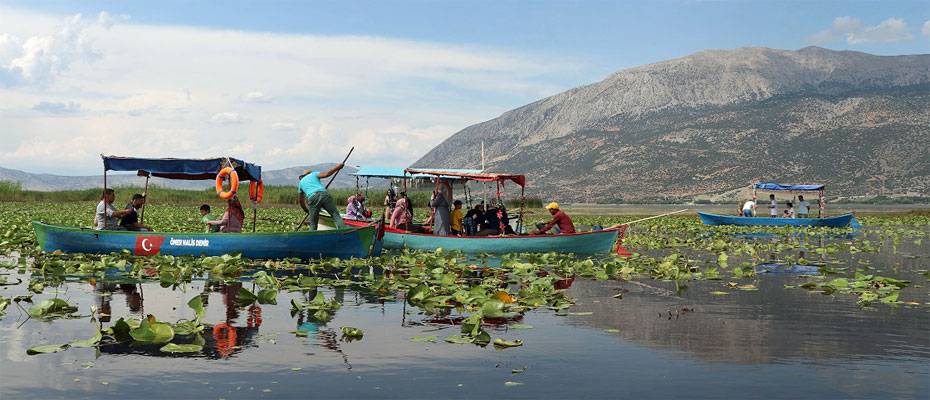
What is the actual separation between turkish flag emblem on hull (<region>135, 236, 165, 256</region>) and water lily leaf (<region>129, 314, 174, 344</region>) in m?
11.2

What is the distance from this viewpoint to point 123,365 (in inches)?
362

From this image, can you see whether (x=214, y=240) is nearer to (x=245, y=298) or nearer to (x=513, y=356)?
(x=245, y=298)

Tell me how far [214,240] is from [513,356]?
12.2 metres

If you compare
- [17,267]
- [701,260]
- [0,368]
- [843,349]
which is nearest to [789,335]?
[843,349]

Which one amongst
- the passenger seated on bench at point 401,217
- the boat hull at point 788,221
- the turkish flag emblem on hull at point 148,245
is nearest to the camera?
the turkish flag emblem on hull at point 148,245

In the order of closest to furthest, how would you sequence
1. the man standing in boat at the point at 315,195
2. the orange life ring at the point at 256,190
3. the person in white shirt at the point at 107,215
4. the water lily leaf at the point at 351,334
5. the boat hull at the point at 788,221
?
1. the water lily leaf at the point at 351,334
2. the man standing in boat at the point at 315,195
3. the person in white shirt at the point at 107,215
4. the orange life ring at the point at 256,190
5. the boat hull at the point at 788,221

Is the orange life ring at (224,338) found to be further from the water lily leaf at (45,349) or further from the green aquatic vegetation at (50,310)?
the green aquatic vegetation at (50,310)

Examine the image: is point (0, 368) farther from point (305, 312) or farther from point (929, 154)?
point (929, 154)

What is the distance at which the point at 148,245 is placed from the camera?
20.9m

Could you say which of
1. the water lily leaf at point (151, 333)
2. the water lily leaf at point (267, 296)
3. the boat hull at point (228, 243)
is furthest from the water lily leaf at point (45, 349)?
the boat hull at point (228, 243)

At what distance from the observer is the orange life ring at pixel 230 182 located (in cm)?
2138

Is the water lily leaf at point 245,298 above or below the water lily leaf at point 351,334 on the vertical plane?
above

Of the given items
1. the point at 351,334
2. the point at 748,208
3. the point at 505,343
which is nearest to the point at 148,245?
the point at 351,334

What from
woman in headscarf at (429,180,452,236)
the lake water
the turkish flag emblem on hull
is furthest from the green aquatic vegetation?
woman in headscarf at (429,180,452,236)
